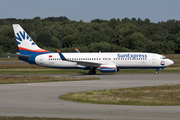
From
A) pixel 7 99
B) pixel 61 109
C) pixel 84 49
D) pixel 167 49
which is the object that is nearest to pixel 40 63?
pixel 7 99

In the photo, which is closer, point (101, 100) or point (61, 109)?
point (61, 109)

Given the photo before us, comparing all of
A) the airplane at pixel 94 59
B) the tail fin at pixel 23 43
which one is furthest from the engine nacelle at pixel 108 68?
the tail fin at pixel 23 43

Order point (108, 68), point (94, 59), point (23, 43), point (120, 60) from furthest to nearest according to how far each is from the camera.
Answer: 1. point (23, 43)
2. point (94, 59)
3. point (120, 60)
4. point (108, 68)

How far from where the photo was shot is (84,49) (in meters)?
93.9

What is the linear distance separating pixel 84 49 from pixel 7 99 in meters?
73.2

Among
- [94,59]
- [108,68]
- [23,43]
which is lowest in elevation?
[108,68]

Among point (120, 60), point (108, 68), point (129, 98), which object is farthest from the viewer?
point (120, 60)

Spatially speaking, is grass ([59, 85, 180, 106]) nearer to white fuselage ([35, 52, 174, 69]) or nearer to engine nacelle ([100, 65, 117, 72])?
engine nacelle ([100, 65, 117, 72])

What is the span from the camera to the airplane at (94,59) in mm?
46562

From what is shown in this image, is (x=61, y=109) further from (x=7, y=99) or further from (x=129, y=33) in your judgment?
(x=129, y=33)

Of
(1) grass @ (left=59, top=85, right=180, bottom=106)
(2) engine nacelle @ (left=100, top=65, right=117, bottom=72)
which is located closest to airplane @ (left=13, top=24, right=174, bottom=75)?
(2) engine nacelle @ (left=100, top=65, right=117, bottom=72)

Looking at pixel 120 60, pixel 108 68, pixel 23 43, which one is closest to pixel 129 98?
pixel 108 68

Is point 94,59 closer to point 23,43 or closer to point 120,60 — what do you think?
point 120,60

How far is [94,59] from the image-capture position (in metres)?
47.9
